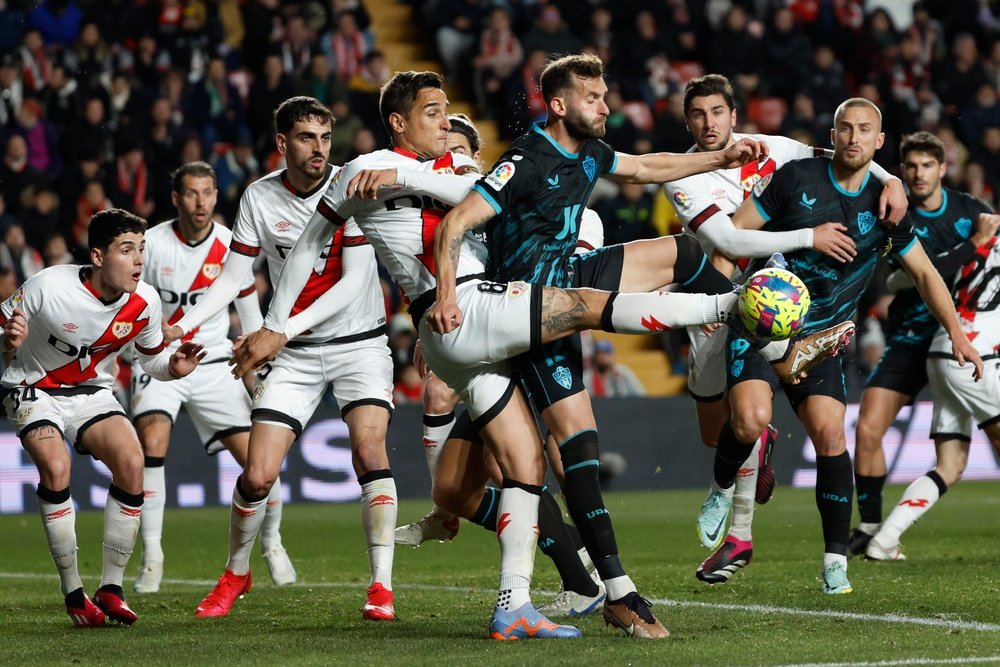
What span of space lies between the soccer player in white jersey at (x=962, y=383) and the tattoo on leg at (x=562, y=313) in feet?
13.7

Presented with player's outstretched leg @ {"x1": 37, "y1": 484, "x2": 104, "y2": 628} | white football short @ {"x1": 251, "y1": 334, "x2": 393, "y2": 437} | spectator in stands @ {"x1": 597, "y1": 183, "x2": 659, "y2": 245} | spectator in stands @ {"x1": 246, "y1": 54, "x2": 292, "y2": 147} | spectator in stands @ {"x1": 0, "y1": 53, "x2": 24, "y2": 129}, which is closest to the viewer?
player's outstretched leg @ {"x1": 37, "y1": 484, "x2": 104, "y2": 628}

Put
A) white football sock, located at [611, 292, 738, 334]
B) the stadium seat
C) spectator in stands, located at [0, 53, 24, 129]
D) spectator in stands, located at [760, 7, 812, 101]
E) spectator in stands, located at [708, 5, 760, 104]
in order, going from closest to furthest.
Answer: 1. white football sock, located at [611, 292, 738, 334]
2. spectator in stands, located at [0, 53, 24, 129]
3. the stadium seat
4. spectator in stands, located at [708, 5, 760, 104]
5. spectator in stands, located at [760, 7, 812, 101]

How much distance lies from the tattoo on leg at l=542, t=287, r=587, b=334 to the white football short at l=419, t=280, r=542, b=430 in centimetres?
3

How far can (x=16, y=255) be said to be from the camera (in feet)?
49.8

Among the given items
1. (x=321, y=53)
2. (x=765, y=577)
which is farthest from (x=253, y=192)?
(x=321, y=53)

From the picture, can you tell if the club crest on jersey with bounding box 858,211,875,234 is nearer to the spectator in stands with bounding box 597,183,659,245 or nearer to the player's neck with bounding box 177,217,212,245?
the player's neck with bounding box 177,217,212,245

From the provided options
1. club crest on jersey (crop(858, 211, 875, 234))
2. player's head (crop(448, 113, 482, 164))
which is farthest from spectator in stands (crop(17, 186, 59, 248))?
club crest on jersey (crop(858, 211, 875, 234))

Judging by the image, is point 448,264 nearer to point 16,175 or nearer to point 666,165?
point 666,165

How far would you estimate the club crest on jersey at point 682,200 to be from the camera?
7.78 metres

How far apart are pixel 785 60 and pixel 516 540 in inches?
596

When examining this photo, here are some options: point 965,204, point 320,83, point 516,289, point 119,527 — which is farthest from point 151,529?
point 320,83

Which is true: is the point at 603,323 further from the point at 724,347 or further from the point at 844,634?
the point at 724,347

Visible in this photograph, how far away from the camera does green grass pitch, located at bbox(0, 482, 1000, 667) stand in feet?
18.6

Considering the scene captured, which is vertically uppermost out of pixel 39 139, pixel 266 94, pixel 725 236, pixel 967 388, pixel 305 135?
pixel 266 94
